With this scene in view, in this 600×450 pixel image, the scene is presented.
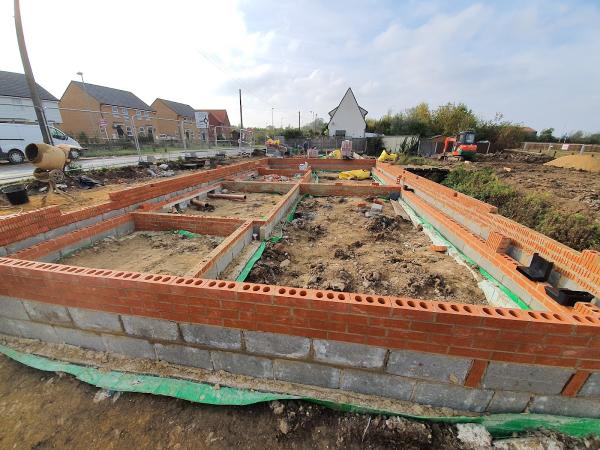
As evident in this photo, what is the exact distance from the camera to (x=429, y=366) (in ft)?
5.98

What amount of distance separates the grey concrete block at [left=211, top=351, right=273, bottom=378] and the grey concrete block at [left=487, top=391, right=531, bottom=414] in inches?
62.0

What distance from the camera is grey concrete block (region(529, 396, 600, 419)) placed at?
1.80m

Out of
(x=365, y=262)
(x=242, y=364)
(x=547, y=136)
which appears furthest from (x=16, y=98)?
(x=547, y=136)

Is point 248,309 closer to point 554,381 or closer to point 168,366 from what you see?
point 168,366

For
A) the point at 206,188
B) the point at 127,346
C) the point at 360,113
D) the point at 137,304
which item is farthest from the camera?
the point at 360,113

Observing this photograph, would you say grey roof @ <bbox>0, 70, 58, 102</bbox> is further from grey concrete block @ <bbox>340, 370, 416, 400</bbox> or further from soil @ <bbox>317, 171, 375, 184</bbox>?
grey concrete block @ <bbox>340, 370, 416, 400</bbox>

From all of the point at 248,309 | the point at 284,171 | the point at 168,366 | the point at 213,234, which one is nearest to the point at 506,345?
the point at 248,309

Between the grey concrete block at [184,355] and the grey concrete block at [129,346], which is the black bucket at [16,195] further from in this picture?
the grey concrete block at [184,355]

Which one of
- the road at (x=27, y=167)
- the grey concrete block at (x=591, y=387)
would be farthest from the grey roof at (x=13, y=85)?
the grey concrete block at (x=591, y=387)

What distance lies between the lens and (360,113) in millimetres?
33656

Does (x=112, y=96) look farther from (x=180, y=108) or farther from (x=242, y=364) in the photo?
(x=242, y=364)

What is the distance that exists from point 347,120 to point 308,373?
35289 mm

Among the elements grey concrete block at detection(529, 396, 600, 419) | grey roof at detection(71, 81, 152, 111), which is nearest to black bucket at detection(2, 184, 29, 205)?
grey concrete block at detection(529, 396, 600, 419)

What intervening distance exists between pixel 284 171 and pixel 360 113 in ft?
84.8
